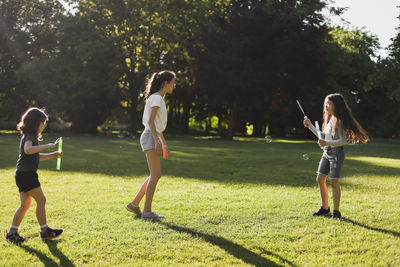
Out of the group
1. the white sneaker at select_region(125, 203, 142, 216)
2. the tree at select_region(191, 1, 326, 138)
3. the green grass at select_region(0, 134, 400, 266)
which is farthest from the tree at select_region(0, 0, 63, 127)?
the white sneaker at select_region(125, 203, 142, 216)

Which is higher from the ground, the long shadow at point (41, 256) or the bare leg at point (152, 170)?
the bare leg at point (152, 170)

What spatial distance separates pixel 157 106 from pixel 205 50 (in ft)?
92.9

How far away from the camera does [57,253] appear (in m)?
4.98

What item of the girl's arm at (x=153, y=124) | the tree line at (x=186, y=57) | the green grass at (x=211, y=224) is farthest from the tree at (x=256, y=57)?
the girl's arm at (x=153, y=124)

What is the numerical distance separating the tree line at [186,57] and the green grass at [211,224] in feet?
69.0

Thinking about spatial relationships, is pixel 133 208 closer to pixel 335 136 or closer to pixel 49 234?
pixel 49 234

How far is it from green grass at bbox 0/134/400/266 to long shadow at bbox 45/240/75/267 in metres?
0.01

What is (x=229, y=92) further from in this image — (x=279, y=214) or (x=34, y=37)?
(x=279, y=214)

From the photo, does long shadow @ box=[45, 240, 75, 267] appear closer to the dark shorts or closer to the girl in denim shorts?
the dark shorts

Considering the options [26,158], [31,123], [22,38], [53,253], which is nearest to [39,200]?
[26,158]

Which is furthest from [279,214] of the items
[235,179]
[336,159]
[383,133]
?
[383,133]

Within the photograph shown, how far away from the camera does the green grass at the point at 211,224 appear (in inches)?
Answer: 193

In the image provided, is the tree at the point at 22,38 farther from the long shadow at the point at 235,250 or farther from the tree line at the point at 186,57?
the long shadow at the point at 235,250

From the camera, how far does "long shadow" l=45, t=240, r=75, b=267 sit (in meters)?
4.66
